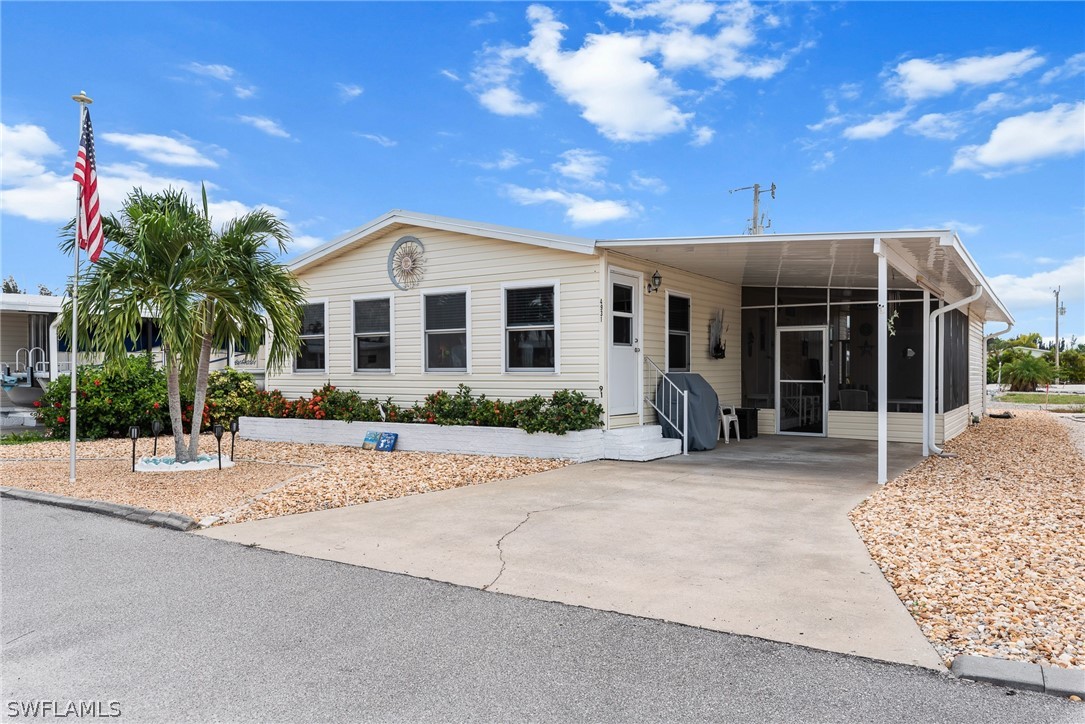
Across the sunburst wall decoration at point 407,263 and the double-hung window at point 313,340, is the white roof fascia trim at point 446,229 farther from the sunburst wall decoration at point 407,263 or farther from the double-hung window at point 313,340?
the double-hung window at point 313,340

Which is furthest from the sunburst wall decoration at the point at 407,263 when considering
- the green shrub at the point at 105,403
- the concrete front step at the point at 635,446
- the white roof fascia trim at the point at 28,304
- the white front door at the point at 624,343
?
the white roof fascia trim at the point at 28,304

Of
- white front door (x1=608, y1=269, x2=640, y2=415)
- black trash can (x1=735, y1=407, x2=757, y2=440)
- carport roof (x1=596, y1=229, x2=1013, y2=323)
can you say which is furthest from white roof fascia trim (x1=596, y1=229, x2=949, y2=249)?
black trash can (x1=735, y1=407, x2=757, y2=440)

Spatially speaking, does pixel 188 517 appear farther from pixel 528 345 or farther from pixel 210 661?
pixel 528 345

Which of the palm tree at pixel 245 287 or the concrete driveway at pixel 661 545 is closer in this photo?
the concrete driveway at pixel 661 545

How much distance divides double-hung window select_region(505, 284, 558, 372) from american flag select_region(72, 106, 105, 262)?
5.13 meters

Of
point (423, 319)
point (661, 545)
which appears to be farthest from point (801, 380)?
point (661, 545)

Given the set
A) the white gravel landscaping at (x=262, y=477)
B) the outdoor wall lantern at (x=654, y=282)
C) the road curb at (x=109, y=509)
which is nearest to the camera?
the road curb at (x=109, y=509)

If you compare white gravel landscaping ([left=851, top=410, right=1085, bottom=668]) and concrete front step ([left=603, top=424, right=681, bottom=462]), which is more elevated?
concrete front step ([left=603, top=424, right=681, bottom=462])

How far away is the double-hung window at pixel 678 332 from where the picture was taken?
36.3ft

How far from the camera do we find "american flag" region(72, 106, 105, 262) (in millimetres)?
7738

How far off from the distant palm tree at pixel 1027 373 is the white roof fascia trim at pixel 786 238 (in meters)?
34.3

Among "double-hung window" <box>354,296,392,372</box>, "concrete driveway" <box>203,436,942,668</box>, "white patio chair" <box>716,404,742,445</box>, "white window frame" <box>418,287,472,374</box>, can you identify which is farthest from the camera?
"white patio chair" <box>716,404,742,445</box>

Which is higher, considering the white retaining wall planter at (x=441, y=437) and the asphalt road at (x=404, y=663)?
the white retaining wall planter at (x=441, y=437)

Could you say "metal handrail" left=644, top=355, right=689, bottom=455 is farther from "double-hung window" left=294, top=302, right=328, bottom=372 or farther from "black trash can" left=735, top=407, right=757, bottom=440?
"double-hung window" left=294, top=302, right=328, bottom=372
